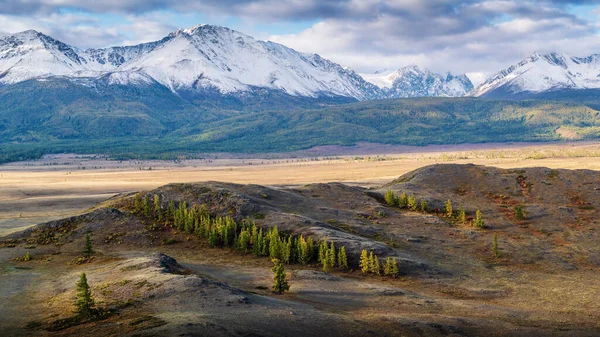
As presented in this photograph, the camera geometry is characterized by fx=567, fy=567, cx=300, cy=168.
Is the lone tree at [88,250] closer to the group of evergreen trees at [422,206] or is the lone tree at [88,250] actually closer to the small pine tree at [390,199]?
the small pine tree at [390,199]

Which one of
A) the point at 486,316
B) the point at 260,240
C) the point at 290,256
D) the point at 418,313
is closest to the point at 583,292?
the point at 486,316

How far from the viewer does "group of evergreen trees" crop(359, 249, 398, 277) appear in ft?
240

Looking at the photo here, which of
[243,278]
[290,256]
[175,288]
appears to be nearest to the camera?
[175,288]

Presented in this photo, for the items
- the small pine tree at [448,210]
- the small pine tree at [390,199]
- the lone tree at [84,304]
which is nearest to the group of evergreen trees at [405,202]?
the small pine tree at [390,199]

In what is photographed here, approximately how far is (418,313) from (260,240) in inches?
1211

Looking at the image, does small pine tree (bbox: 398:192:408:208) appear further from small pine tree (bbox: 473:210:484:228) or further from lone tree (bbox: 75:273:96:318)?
lone tree (bbox: 75:273:96:318)

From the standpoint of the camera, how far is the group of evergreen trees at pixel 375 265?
73.1 m

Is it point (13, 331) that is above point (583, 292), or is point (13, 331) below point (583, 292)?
above

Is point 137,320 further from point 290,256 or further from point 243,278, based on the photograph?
point 290,256

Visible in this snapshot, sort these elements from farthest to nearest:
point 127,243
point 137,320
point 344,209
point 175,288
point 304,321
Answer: point 344,209, point 127,243, point 175,288, point 304,321, point 137,320

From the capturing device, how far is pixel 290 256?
257 ft

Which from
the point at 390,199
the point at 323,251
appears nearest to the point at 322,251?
the point at 323,251

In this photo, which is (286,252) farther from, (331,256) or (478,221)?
(478,221)

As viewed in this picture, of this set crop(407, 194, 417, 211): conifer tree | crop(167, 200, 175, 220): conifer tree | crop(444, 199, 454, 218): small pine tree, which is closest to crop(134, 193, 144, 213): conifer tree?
crop(167, 200, 175, 220): conifer tree
